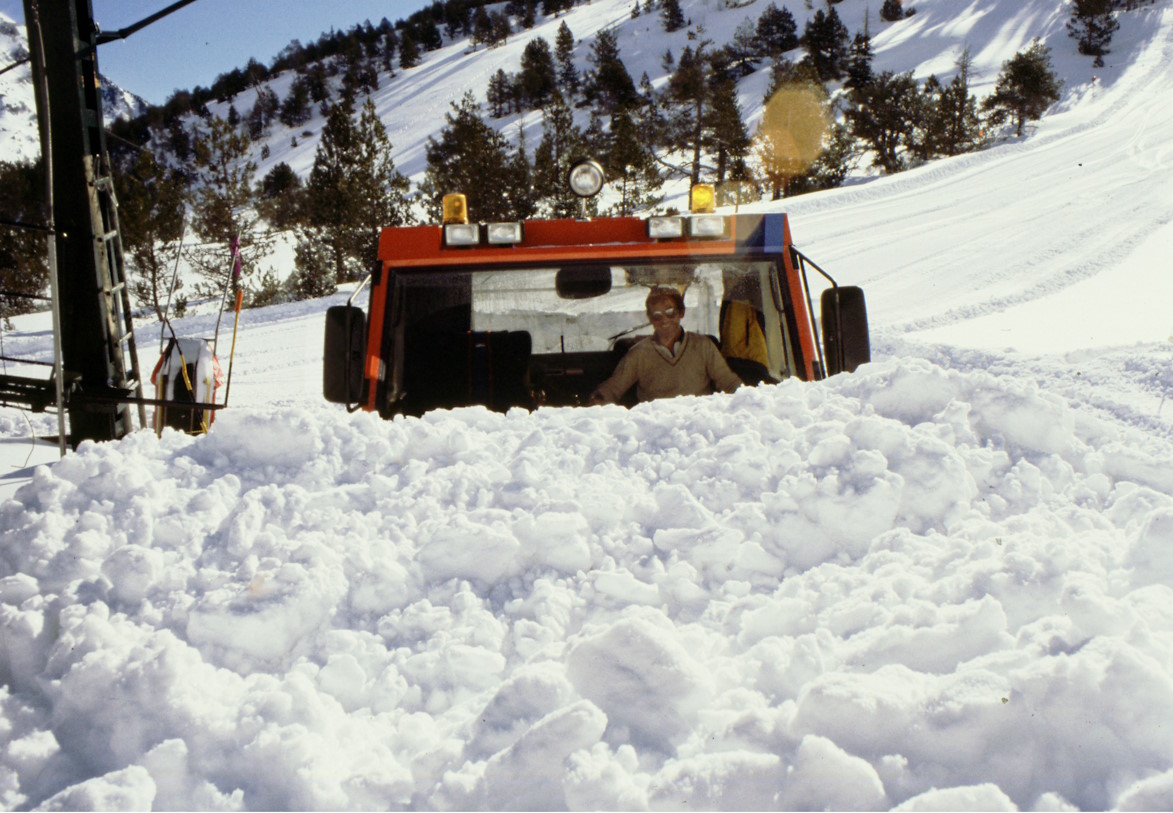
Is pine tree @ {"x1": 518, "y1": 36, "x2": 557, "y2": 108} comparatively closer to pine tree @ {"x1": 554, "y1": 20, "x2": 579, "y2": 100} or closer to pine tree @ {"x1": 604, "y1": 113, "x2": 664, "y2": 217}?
pine tree @ {"x1": 554, "y1": 20, "x2": 579, "y2": 100}

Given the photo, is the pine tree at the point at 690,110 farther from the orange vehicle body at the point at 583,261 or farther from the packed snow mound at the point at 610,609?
the packed snow mound at the point at 610,609

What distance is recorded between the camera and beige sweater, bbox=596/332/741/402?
159 inches

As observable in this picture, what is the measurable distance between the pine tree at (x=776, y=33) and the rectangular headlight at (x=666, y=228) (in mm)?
66705

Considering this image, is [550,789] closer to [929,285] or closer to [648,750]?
[648,750]

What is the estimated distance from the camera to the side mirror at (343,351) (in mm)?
3537

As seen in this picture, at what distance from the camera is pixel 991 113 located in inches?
1539

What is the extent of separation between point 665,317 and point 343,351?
1326 millimetres

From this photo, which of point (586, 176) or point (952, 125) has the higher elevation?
point (952, 125)

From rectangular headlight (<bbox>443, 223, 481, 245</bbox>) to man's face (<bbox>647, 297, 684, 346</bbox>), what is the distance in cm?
78

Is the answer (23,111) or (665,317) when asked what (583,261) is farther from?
(23,111)

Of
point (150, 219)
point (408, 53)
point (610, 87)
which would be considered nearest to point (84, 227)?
point (150, 219)

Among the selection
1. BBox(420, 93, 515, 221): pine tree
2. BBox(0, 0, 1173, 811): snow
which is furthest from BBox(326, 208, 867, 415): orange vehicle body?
BBox(420, 93, 515, 221): pine tree

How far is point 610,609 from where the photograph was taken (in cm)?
234

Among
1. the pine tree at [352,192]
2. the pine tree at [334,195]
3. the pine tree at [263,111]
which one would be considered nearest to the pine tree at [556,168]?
the pine tree at [352,192]
